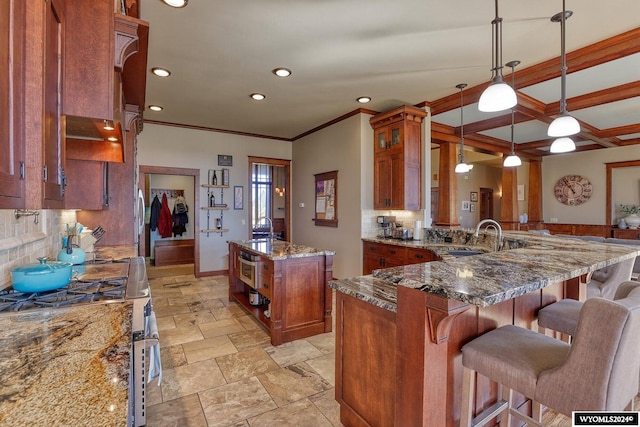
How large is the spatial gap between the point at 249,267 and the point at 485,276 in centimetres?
271

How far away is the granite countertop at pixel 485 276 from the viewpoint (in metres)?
1.14

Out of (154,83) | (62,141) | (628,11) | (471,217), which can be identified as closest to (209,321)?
(62,141)

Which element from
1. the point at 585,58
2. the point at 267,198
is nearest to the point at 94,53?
the point at 585,58

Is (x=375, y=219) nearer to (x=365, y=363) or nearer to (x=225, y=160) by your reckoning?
(x=225, y=160)

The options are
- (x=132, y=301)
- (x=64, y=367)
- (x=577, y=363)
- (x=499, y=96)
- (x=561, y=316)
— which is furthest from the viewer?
(x=499, y=96)

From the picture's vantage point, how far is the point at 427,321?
1.22 meters

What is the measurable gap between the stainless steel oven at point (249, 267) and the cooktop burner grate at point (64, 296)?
5.48 ft

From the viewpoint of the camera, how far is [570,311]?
1785 millimetres

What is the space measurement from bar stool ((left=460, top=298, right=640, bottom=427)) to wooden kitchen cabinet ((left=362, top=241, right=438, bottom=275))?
2.35 metres

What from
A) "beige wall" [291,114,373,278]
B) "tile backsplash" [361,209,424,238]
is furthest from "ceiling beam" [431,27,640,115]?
"tile backsplash" [361,209,424,238]

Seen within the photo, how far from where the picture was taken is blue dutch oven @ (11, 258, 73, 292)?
1490mm

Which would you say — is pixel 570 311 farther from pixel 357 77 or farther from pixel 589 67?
pixel 357 77

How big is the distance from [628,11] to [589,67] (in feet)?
2.74

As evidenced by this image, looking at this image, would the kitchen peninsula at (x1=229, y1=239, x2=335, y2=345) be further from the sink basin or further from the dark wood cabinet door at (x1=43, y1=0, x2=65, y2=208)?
the dark wood cabinet door at (x1=43, y1=0, x2=65, y2=208)
